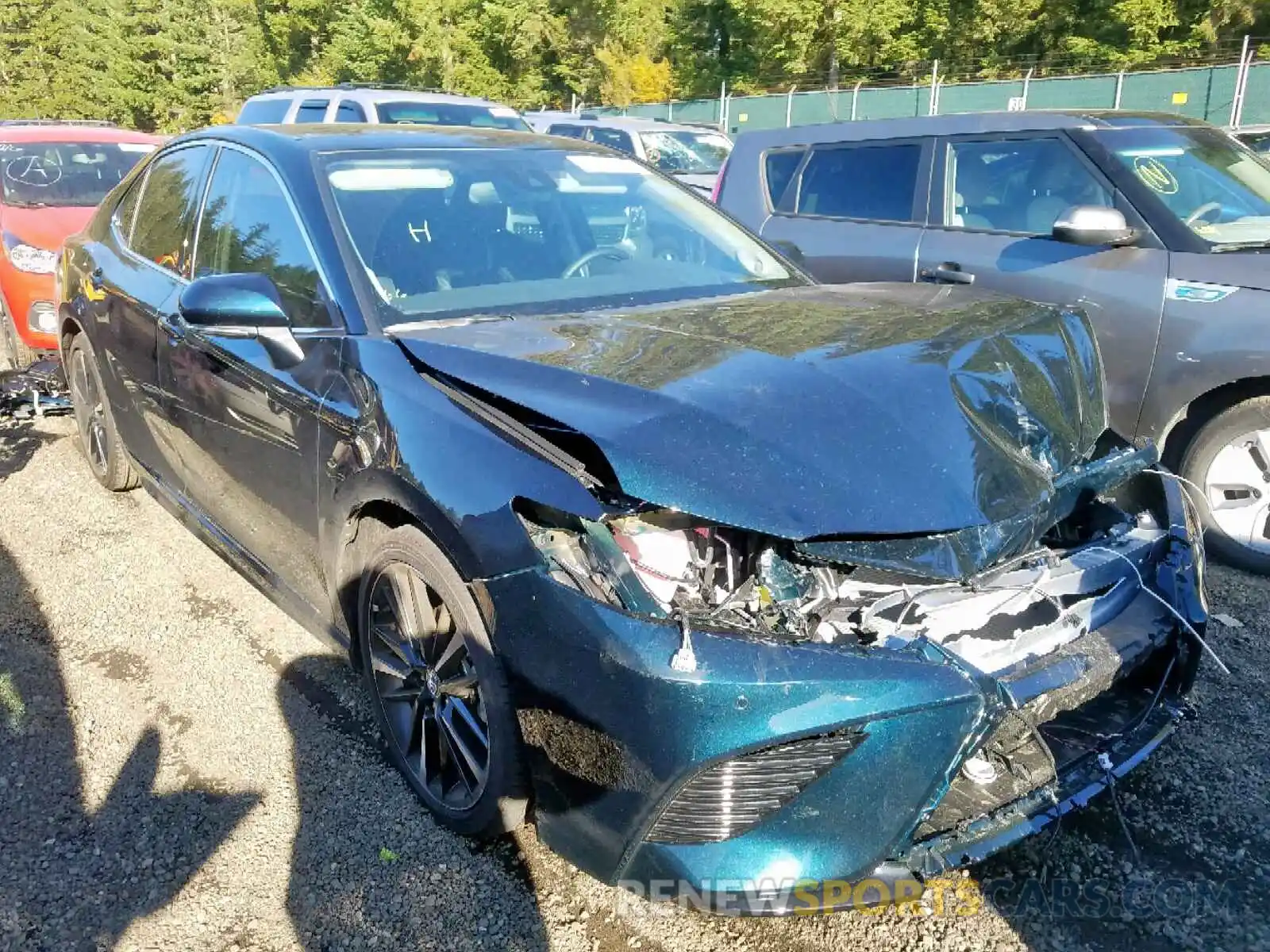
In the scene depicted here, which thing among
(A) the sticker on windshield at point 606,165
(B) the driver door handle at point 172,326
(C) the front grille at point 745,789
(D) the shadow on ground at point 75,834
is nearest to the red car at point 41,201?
(B) the driver door handle at point 172,326

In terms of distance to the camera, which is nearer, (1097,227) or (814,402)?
(814,402)

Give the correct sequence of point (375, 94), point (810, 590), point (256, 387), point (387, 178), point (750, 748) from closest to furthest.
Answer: point (750, 748), point (810, 590), point (256, 387), point (387, 178), point (375, 94)

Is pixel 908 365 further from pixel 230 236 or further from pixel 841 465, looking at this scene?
pixel 230 236

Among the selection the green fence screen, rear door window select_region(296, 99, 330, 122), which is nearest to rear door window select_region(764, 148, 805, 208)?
rear door window select_region(296, 99, 330, 122)

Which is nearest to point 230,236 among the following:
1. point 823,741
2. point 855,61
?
point 823,741

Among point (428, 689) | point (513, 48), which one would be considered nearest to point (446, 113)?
point (428, 689)

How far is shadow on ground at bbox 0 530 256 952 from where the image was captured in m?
2.35

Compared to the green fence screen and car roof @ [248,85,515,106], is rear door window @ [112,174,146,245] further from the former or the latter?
the green fence screen

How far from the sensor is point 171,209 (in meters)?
3.96

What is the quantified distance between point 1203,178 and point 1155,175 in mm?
276

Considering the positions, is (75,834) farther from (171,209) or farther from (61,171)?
(61,171)

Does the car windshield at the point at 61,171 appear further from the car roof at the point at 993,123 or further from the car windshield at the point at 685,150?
the car windshield at the point at 685,150

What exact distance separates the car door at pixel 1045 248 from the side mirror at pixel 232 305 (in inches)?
126

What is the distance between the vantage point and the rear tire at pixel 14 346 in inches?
272
